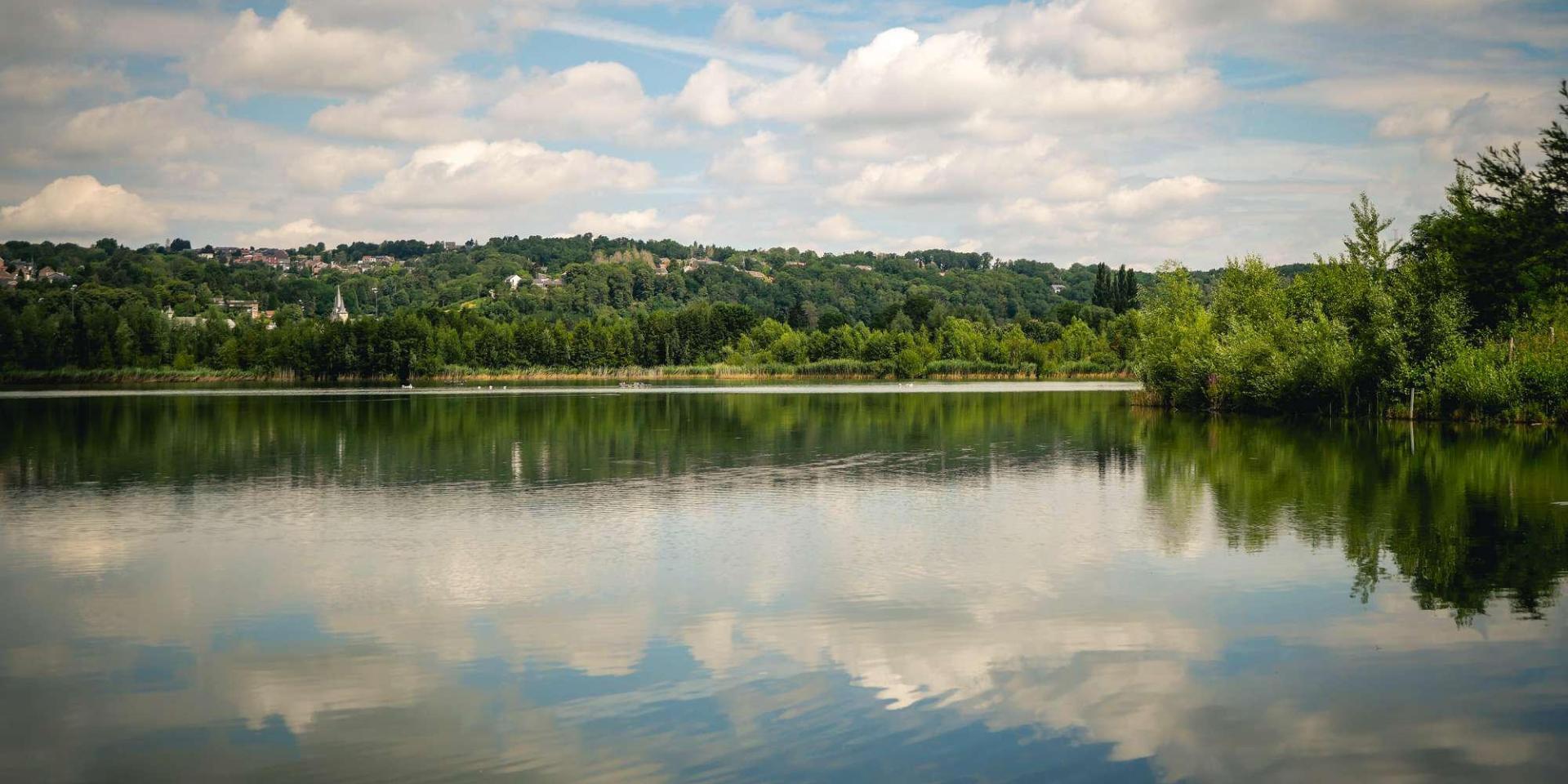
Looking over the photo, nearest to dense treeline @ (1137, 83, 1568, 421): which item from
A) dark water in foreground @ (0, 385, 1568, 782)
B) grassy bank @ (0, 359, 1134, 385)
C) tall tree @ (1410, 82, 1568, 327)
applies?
tall tree @ (1410, 82, 1568, 327)

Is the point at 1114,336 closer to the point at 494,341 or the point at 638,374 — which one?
the point at 638,374

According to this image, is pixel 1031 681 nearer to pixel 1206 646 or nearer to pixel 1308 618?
pixel 1206 646

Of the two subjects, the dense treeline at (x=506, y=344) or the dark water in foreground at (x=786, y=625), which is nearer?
the dark water in foreground at (x=786, y=625)

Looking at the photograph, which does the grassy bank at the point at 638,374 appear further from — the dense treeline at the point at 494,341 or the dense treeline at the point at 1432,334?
the dense treeline at the point at 1432,334

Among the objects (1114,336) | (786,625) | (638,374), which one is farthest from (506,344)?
(786,625)

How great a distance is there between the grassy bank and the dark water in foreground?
4209 inches

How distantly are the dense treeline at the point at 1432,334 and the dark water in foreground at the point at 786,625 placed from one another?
57.0 ft

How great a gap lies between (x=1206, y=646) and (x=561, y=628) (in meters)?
7.05

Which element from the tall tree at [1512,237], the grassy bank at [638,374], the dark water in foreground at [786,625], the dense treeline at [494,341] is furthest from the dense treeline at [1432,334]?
the grassy bank at [638,374]

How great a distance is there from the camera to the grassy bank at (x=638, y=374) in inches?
4879

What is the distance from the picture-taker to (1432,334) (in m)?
46.3

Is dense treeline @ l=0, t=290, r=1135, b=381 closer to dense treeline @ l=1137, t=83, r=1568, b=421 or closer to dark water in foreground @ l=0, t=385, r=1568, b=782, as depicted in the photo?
dense treeline @ l=1137, t=83, r=1568, b=421

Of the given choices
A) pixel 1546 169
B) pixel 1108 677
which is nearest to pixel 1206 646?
pixel 1108 677

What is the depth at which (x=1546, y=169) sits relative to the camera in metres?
43.4
